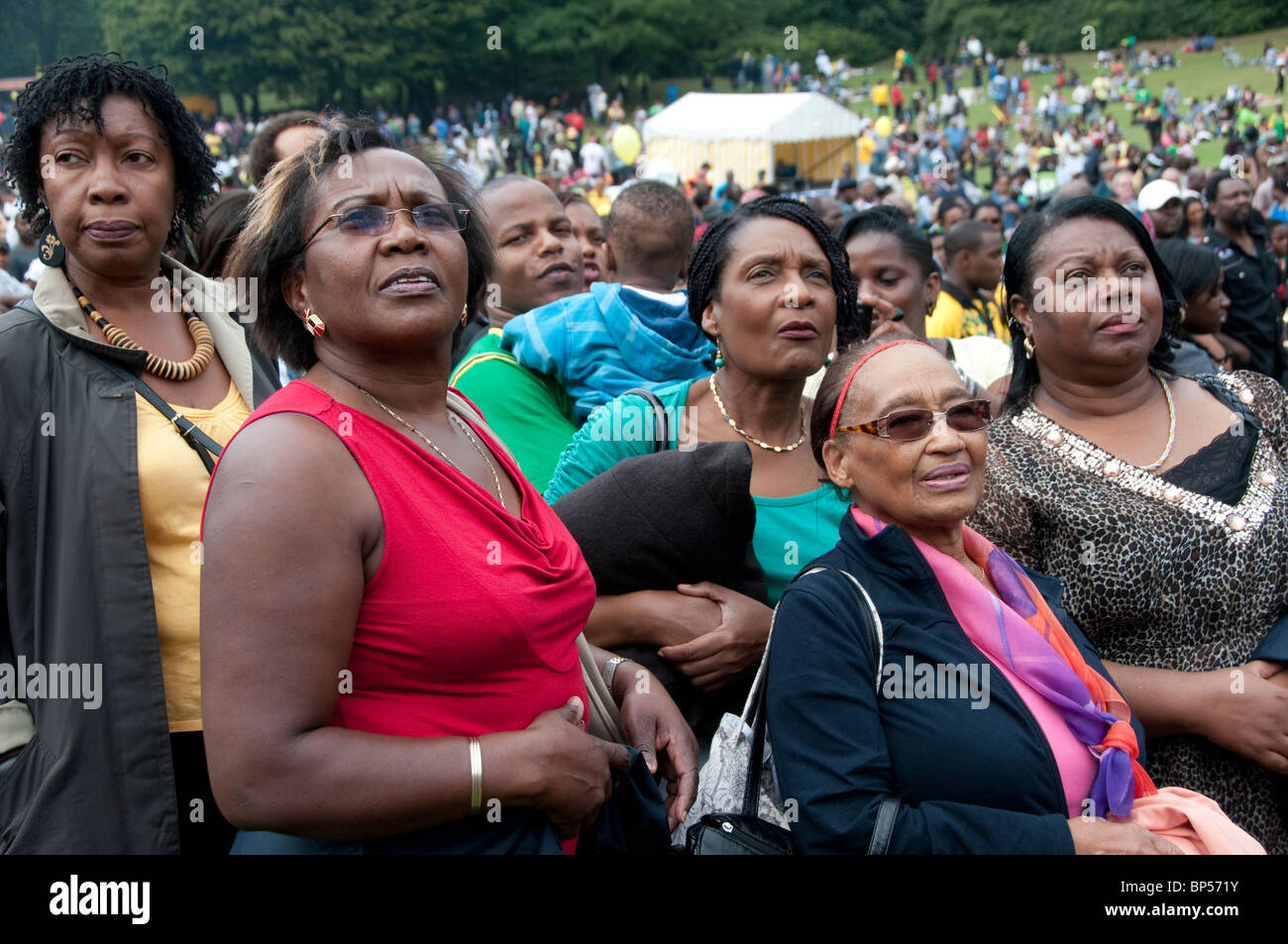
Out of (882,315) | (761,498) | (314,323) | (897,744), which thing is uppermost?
(314,323)

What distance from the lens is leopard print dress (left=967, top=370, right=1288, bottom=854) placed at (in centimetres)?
281

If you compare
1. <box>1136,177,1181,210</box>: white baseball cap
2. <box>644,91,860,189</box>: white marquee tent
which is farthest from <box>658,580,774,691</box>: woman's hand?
<box>644,91,860,189</box>: white marquee tent

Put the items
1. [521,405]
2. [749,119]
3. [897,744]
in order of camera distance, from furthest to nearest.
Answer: [749,119] → [521,405] → [897,744]

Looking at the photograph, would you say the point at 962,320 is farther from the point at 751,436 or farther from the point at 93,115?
the point at 93,115

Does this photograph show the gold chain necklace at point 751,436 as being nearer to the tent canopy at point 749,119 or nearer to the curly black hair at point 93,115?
the curly black hair at point 93,115

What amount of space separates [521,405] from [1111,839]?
7.06 feet

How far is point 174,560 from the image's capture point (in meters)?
2.57

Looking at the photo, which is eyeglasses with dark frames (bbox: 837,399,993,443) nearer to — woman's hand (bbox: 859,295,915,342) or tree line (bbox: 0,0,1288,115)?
woman's hand (bbox: 859,295,915,342)

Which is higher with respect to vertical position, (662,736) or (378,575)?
(378,575)

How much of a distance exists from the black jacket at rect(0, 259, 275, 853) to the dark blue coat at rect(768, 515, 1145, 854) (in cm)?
131

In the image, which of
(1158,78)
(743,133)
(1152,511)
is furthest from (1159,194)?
(1158,78)

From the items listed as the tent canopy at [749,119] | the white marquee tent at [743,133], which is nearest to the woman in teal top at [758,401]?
the white marquee tent at [743,133]

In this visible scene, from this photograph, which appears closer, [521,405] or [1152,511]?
[1152,511]

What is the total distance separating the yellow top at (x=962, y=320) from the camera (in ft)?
23.3
